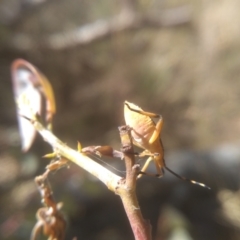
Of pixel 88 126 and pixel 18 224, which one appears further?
pixel 88 126

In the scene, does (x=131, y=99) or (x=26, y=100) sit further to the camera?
(x=131, y=99)

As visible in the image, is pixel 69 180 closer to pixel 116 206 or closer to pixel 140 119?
pixel 116 206

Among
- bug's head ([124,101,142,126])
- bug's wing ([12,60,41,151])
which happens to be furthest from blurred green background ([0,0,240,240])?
bug's head ([124,101,142,126])

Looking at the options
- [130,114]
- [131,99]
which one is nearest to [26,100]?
[130,114]

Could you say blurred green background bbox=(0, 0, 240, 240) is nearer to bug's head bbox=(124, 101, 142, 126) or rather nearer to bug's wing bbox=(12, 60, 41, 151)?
bug's wing bbox=(12, 60, 41, 151)

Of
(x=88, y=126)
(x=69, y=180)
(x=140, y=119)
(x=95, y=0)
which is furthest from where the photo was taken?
(x=95, y=0)

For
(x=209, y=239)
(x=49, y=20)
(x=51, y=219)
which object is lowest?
(x=209, y=239)

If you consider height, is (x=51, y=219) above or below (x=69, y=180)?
above

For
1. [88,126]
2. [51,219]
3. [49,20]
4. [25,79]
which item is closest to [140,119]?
[51,219]

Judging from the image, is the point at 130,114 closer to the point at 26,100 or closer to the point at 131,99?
the point at 26,100
